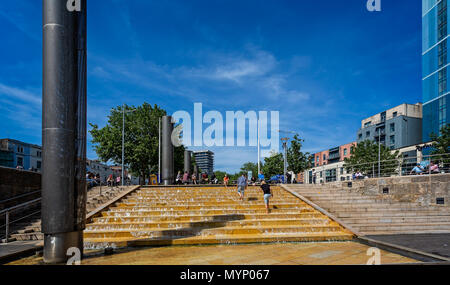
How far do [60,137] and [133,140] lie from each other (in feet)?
116

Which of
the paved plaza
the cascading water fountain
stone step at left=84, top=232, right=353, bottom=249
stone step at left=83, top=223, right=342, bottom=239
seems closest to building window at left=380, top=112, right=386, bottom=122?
the cascading water fountain

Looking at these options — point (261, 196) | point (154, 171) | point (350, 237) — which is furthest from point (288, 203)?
point (154, 171)

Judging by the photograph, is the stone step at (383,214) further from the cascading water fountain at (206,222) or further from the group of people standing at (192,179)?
the group of people standing at (192,179)

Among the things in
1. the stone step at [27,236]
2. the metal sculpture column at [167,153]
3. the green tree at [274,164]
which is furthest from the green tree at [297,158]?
the stone step at [27,236]

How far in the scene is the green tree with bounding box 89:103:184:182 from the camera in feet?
128

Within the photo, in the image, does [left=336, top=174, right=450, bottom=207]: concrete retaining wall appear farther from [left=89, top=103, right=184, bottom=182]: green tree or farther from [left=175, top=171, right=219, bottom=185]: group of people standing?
[left=89, top=103, right=184, bottom=182]: green tree

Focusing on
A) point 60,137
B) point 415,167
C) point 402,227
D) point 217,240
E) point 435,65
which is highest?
point 435,65

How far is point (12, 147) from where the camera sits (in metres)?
56.0

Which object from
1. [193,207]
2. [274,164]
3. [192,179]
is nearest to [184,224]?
[193,207]

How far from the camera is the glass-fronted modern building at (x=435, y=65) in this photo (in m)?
44.4

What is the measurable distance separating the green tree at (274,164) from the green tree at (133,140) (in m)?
25.8

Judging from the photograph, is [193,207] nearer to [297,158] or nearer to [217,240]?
[217,240]

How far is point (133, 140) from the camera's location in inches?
1601

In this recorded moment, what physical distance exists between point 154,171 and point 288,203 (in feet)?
105
